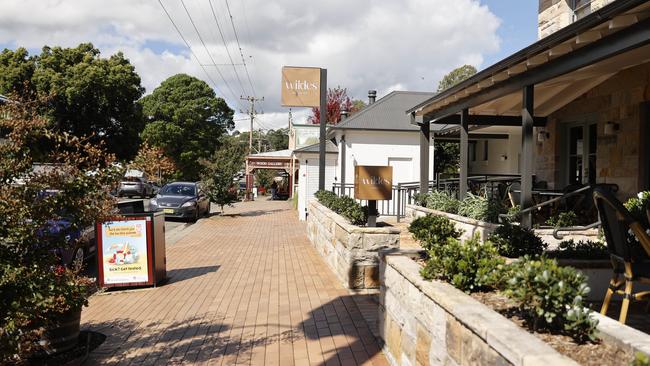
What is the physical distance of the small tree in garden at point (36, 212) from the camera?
3.43 meters

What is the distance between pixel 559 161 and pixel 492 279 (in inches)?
331

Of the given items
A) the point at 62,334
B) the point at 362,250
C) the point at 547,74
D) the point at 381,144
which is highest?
the point at 547,74

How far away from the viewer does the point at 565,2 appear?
34.5ft

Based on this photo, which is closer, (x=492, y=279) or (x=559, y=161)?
(x=492, y=279)

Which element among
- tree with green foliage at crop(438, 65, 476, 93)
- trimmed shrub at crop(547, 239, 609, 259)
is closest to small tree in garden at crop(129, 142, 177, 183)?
trimmed shrub at crop(547, 239, 609, 259)

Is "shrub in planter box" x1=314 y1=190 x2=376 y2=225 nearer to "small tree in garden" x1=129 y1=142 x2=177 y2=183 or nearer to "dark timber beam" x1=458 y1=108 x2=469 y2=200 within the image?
"dark timber beam" x1=458 y1=108 x2=469 y2=200

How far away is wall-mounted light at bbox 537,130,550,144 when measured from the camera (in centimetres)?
1100

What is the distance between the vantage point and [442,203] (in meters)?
9.48

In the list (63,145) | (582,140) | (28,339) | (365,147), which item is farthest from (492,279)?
(365,147)

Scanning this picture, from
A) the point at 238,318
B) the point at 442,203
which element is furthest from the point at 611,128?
the point at 238,318

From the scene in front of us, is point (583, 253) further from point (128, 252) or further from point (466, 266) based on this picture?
point (128, 252)

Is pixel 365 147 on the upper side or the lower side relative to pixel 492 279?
upper

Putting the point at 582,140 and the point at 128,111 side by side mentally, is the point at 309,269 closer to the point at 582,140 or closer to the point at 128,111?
the point at 582,140

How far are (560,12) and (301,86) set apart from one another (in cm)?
640
